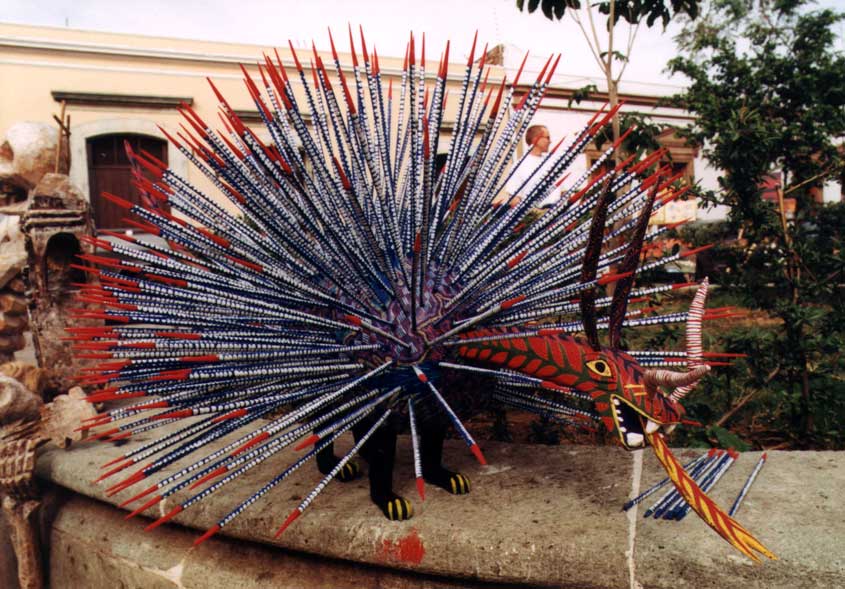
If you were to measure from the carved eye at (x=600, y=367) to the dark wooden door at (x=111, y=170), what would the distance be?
32.9 feet

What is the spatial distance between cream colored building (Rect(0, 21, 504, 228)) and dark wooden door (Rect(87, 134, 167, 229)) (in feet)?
0.05

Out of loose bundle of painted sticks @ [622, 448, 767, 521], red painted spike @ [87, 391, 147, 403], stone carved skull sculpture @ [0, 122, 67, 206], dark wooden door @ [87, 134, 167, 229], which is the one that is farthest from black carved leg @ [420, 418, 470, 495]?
dark wooden door @ [87, 134, 167, 229]

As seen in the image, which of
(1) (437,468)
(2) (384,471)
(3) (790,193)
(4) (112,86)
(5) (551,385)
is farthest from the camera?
(4) (112,86)

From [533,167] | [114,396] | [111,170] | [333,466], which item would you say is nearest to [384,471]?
[333,466]

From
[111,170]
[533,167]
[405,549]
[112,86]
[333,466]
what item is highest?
[112,86]

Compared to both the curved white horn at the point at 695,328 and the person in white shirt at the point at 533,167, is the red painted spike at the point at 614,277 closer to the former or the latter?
the curved white horn at the point at 695,328

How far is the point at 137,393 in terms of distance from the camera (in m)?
1.81

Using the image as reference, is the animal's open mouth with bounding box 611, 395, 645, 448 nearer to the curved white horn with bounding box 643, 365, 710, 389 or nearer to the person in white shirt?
the curved white horn with bounding box 643, 365, 710, 389

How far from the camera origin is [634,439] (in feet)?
5.21

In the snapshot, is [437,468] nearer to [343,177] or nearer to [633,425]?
[633,425]

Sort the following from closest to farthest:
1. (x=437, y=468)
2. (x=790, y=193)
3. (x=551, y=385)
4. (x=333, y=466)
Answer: (x=551, y=385) → (x=437, y=468) → (x=333, y=466) → (x=790, y=193)

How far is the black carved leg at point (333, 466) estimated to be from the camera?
2.44 meters

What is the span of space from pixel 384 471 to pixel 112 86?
1000 centimetres

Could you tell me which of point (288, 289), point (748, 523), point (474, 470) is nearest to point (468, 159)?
point (288, 289)
